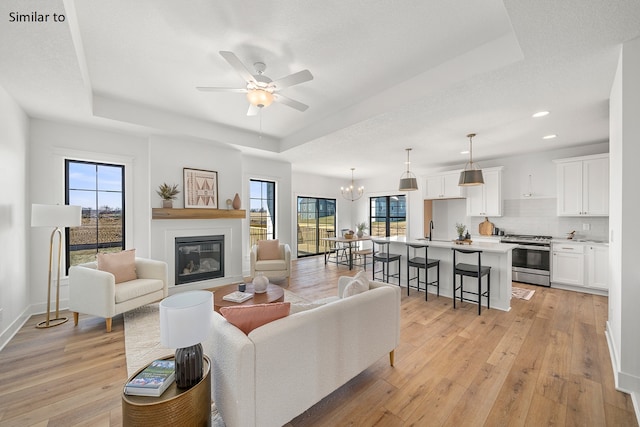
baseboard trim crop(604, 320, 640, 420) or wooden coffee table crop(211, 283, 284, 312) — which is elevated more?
wooden coffee table crop(211, 283, 284, 312)

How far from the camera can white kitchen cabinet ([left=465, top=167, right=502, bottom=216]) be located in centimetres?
568

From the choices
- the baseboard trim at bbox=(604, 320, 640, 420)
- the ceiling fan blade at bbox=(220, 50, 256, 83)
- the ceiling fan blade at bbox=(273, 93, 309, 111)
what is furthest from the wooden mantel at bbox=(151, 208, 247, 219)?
the baseboard trim at bbox=(604, 320, 640, 420)

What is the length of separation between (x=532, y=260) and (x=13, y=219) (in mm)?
7927

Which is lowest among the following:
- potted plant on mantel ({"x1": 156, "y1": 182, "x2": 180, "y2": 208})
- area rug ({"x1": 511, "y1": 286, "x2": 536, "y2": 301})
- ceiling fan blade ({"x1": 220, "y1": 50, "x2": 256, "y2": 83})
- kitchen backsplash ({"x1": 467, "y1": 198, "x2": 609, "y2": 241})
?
area rug ({"x1": 511, "y1": 286, "x2": 536, "y2": 301})

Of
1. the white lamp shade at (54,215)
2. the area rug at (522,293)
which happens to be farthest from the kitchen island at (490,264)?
the white lamp shade at (54,215)

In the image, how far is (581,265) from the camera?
4480 millimetres

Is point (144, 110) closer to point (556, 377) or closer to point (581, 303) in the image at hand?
point (556, 377)

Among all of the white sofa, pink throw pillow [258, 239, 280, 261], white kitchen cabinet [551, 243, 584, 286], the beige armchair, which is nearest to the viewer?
the white sofa

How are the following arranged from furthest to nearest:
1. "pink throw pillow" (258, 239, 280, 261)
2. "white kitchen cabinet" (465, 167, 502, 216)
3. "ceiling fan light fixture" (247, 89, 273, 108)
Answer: "white kitchen cabinet" (465, 167, 502, 216), "pink throw pillow" (258, 239, 280, 261), "ceiling fan light fixture" (247, 89, 273, 108)

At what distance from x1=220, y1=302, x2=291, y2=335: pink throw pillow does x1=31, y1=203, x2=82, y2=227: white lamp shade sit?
289cm

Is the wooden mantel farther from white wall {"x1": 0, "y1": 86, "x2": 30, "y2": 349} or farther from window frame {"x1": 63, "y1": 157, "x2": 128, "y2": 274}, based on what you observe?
white wall {"x1": 0, "y1": 86, "x2": 30, "y2": 349}

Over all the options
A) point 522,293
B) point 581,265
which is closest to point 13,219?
point 522,293

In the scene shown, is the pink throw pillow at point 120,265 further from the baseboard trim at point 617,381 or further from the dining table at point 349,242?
the baseboard trim at point 617,381

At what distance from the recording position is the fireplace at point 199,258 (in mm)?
4613
